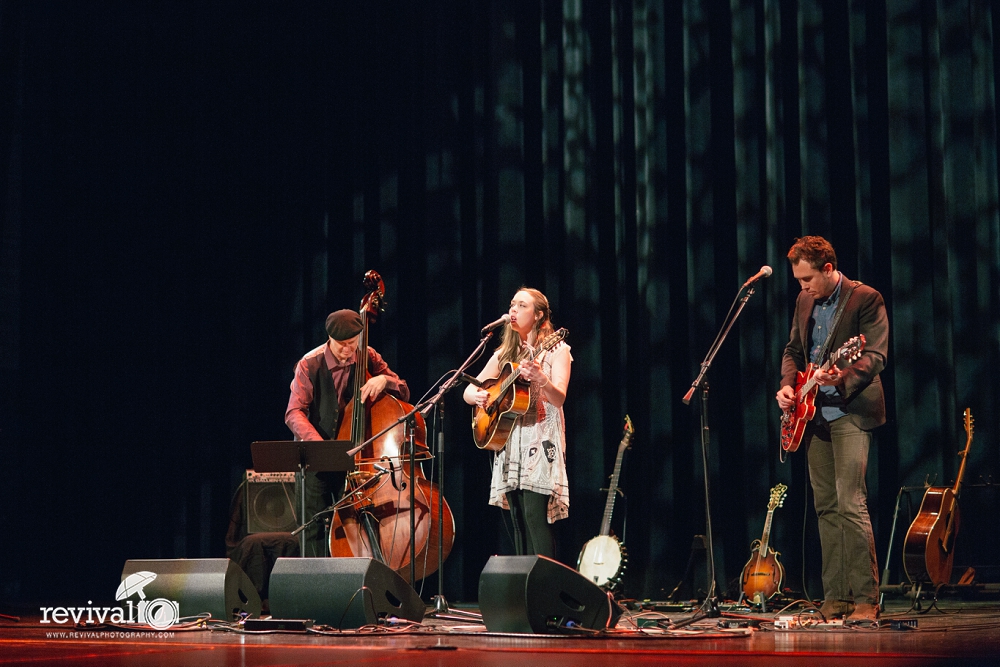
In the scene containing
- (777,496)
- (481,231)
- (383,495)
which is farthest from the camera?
(481,231)

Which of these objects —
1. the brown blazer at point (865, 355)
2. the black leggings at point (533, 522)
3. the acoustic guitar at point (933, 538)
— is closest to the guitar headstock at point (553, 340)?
the black leggings at point (533, 522)

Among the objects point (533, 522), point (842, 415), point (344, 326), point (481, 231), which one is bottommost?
point (533, 522)

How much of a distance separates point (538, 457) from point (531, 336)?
1.86 ft

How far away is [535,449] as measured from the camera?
460cm

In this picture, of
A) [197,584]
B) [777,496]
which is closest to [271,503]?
[197,584]

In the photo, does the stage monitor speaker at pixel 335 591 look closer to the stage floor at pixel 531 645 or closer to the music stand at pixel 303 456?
the stage floor at pixel 531 645

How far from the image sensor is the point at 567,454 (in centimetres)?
620

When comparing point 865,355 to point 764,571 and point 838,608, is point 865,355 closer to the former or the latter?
point 838,608

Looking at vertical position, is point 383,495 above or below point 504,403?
below

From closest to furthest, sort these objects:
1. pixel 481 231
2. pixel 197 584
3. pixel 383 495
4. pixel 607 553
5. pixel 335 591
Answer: pixel 335 591, pixel 197 584, pixel 383 495, pixel 607 553, pixel 481 231

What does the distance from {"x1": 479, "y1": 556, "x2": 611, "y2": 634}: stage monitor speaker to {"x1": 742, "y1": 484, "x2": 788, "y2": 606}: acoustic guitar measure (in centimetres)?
178

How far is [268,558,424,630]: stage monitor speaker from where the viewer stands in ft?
12.7

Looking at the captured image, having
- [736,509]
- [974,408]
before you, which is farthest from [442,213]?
[974,408]

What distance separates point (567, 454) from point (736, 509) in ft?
3.18
